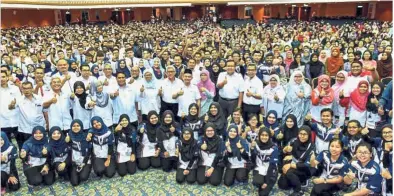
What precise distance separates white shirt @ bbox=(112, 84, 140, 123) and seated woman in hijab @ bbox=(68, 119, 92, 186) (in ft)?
2.20

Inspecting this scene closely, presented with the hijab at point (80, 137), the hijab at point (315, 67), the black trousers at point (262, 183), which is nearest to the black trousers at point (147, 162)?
the hijab at point (80, 137)

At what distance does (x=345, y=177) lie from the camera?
4.06 m

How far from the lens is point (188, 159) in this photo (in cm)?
487

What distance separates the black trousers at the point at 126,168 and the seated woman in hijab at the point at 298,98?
2.39 metres

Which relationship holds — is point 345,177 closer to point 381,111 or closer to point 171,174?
point 381,111

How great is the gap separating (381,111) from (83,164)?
3.94 m

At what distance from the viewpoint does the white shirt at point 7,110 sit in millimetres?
4988

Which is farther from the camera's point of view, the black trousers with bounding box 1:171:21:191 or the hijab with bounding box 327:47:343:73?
the hijab with bounding box 327:47:343:73

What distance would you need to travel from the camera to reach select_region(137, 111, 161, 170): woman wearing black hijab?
5200mm

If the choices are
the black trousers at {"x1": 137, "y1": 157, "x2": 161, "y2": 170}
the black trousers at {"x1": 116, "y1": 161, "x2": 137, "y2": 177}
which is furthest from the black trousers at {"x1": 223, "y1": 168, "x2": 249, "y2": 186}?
the black trousers at {"x1": 116, "y1": 161, "x2": 137, "y2": 177}

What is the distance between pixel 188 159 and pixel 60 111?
73.9 inches

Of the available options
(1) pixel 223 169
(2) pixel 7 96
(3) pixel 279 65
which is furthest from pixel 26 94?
(3) pixel 279 65

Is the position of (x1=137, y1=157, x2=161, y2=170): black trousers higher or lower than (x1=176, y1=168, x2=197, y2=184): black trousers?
higher

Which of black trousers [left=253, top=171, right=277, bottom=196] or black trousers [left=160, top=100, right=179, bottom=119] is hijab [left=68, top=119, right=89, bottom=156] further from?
black trousers [left=253, top=171, right=277, bottom=196]
